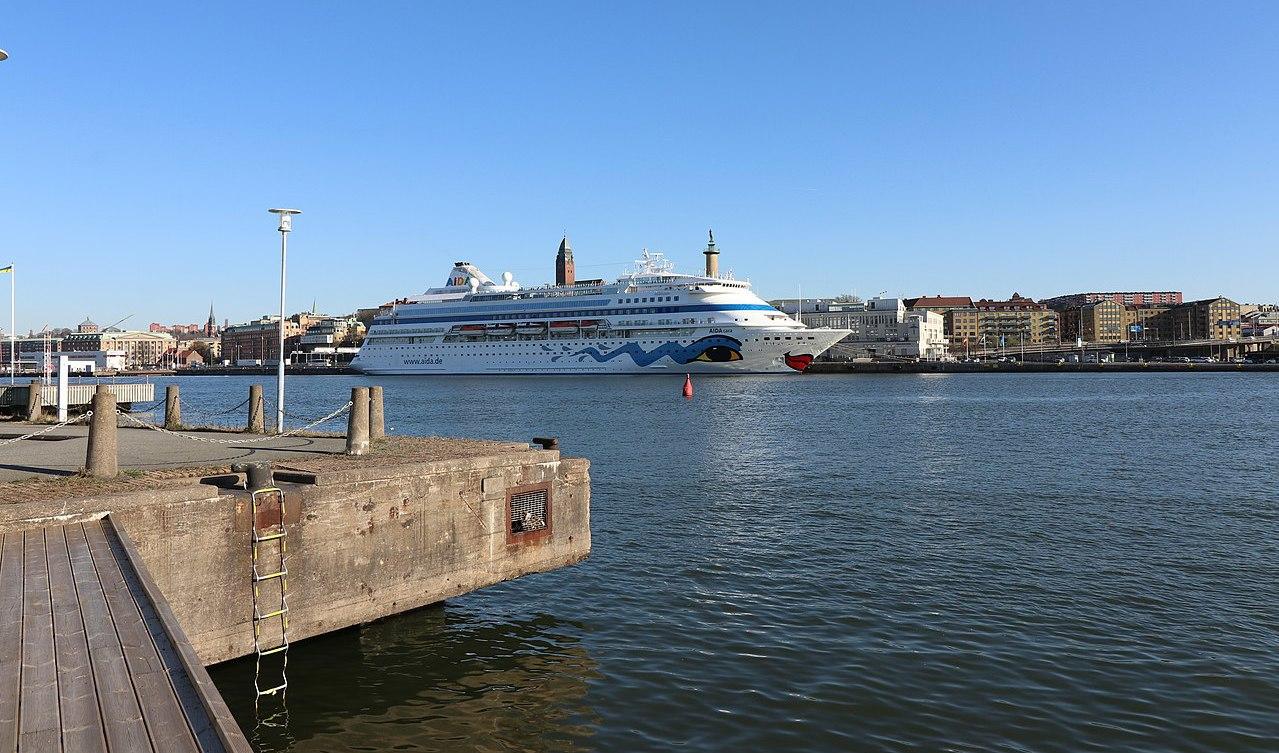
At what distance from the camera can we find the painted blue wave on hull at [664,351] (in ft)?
313

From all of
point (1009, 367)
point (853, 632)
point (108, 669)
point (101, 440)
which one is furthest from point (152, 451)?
point (1009, 367)

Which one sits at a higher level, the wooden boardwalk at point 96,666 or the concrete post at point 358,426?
the concrete post at point 358,426

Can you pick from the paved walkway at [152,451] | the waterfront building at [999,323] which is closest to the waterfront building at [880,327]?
the waterfront building at [999,323]

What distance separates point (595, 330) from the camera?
10338 cm

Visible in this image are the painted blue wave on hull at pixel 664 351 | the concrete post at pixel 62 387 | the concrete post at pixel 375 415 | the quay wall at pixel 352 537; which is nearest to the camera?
the quay wall at pixel 352 537

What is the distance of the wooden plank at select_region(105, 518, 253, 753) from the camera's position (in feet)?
13.7

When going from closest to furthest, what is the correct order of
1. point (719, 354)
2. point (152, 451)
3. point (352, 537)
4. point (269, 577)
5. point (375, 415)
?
point (269, 577)
point (352, 537)
point (152, 451)
point (375, 415)
point (719, 354)

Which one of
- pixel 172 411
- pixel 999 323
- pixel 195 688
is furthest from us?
pixel 999 323

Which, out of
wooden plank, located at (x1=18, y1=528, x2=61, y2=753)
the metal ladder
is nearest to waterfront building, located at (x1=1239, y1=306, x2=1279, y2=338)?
the metal ladder

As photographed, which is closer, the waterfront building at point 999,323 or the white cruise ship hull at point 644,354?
the white cruise ship hull at point 644,354

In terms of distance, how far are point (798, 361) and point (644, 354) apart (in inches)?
691

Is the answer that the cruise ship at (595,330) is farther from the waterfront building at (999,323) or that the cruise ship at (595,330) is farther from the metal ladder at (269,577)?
the waterfront building at (999,323)

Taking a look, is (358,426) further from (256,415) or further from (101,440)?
(256,415)

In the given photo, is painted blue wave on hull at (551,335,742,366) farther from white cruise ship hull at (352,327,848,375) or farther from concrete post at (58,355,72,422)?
concrete post at (58,355,72,422)
